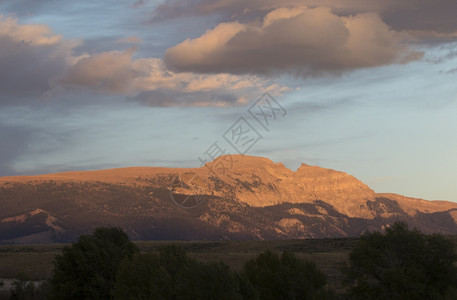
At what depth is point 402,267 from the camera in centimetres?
4956

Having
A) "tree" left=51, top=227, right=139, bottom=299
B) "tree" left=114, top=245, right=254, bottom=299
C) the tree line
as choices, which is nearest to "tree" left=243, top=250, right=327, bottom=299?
the tree line

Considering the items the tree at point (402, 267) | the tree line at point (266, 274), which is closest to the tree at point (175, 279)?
the tree line at point (266, 274)

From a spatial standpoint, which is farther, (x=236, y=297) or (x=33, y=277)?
(x=33, y=277)

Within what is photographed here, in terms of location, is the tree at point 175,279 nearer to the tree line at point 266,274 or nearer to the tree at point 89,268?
the tree line at point 266,274

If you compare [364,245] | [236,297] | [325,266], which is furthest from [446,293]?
[325,266]

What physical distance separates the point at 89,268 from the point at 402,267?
2850 cm

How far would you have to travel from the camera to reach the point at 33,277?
83.8 meters

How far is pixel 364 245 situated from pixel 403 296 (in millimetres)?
6286

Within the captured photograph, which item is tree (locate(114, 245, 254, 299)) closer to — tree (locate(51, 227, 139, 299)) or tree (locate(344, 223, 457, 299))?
tree (locate(51, 227, 139, 299))

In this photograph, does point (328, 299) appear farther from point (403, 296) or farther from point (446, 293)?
point (446, 293)

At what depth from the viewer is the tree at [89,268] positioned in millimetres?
55406

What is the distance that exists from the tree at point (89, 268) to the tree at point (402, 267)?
22.0m

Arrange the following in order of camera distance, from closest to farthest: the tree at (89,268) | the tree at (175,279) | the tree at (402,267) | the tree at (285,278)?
the tree at (175,279) < the tree at (402,267) < the tree at (285,278) < the tree at (89,268)

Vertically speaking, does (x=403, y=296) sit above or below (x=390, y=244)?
below
